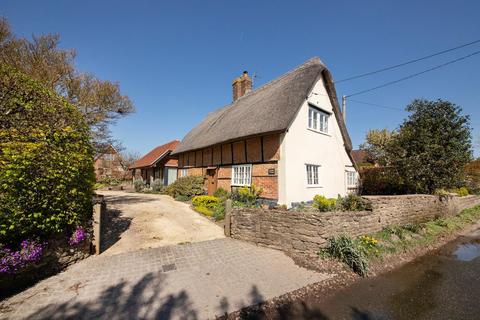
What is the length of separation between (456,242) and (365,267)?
5.65 m

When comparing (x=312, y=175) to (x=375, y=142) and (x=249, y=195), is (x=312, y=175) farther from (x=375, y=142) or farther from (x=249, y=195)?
(x=375, y=142)

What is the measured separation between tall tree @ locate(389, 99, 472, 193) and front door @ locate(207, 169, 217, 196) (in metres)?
10.1

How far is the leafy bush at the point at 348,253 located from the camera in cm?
498

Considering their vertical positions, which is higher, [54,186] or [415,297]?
[54,186]

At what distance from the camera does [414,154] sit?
35.8 ft

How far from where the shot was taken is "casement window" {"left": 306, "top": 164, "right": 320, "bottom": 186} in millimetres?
10438

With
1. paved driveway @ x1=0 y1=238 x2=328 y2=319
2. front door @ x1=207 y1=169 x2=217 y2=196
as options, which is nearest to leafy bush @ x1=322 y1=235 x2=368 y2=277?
paved driveway @ x1=0 y1=238 x2=328 y2=319

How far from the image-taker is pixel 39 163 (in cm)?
403

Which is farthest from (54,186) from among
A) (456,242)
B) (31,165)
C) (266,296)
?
(456,242)

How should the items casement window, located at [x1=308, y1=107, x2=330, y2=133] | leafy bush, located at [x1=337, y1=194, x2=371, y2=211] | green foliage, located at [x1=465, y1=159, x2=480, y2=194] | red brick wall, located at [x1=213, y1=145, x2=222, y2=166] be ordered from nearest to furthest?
leafy bush, located at [x1=337, y1=194, x2=371, y2=211]
casement window, located at [x1=308, y1=107, x2=330, y2=133]
red brick wall, located at [x1=213, y1=145, x2=222, y2=166]
green foliage, located at [x1=465, y1=159, x2=480, y2=194]

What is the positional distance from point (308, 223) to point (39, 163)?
6039 mm

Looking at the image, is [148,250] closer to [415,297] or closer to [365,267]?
[365,267]

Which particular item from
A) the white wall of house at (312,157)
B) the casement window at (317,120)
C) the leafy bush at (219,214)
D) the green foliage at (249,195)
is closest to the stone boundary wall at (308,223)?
the leafy bush at (219,214)

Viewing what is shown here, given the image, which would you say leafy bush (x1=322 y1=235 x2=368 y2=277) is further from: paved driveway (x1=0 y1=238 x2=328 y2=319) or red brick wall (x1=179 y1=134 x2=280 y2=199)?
red brick wall (x1=179 y1=134 x2=280 y2=199)
